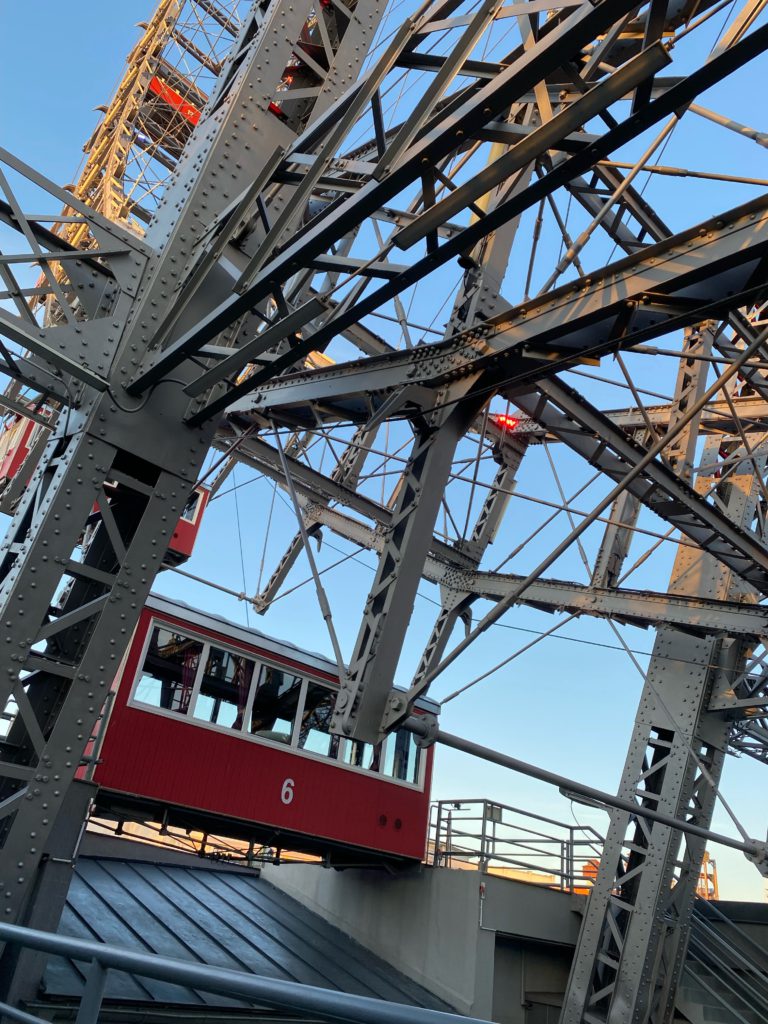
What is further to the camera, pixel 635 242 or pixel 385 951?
pixel 385 951

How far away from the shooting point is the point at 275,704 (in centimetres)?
1431

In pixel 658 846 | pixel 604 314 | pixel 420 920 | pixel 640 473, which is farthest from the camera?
pixel 420 920

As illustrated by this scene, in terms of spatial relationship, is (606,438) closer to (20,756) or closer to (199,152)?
(199,152)

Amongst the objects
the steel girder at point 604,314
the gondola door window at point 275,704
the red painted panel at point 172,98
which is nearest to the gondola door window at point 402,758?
the gondola door window at point 275,704

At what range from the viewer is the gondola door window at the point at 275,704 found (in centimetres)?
1402

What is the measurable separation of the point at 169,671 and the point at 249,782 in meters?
2.27

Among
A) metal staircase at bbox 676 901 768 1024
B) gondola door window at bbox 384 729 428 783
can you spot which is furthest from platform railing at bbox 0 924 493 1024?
gondola door window at bbox 384 729 428 783

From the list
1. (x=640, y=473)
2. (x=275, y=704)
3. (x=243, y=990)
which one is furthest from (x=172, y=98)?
(x=243, y=990)

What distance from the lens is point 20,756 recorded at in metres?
6.53

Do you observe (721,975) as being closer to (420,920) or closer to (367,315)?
(420,920)

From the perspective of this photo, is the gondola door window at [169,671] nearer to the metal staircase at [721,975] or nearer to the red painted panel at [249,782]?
the red painted panel at [249,782]

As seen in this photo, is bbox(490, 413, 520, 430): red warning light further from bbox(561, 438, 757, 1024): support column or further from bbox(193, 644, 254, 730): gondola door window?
bbox(193, 644, 254, 730): gondola door window

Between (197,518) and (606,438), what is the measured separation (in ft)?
50.1

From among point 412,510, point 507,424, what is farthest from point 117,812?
point 507,424
